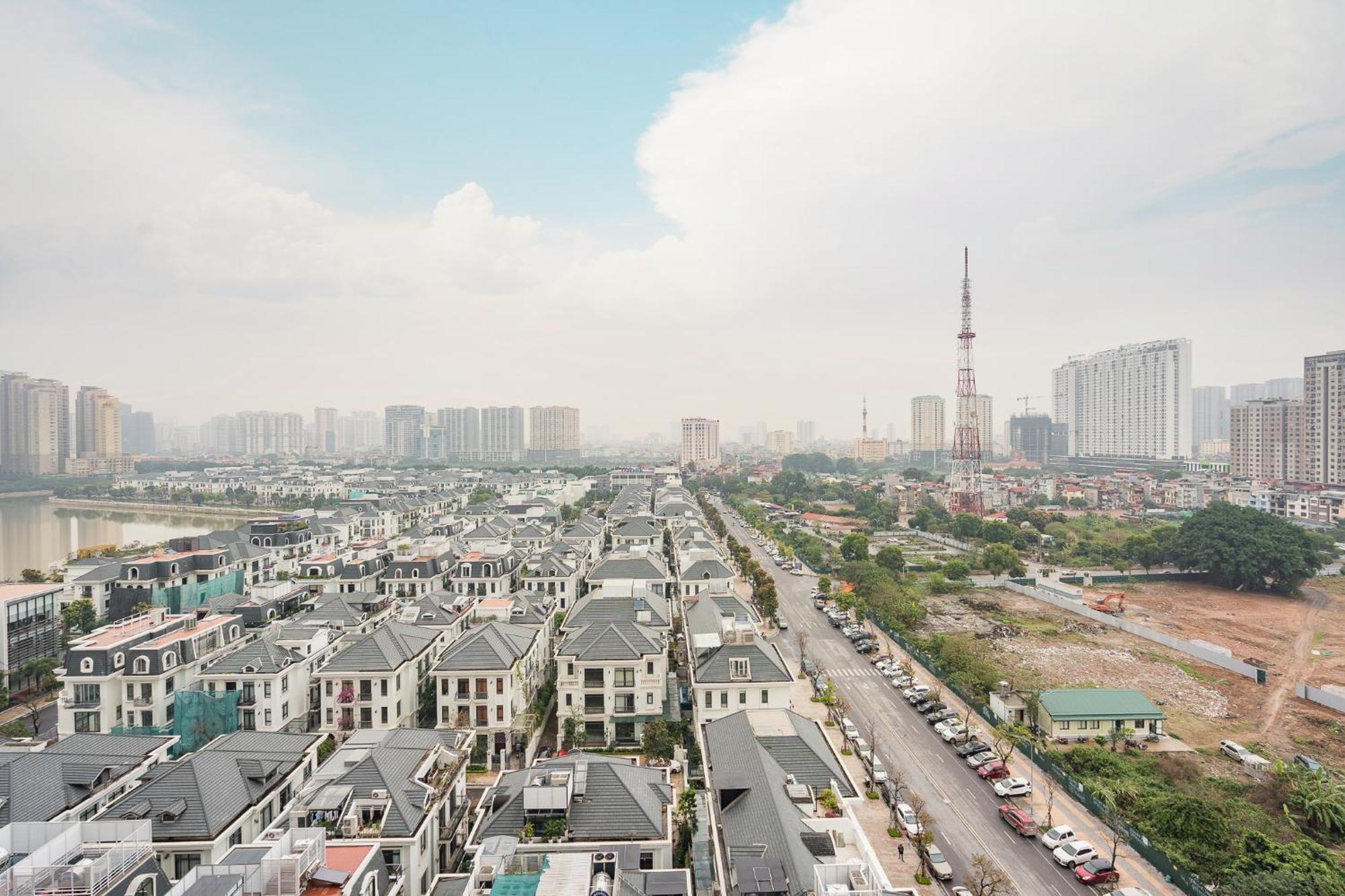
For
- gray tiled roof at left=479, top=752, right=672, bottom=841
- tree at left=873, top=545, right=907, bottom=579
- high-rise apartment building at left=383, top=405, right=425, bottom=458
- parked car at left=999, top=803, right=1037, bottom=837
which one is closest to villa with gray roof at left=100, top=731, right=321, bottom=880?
gray tiled roof at left=479, top=752, right=672, bottom=841

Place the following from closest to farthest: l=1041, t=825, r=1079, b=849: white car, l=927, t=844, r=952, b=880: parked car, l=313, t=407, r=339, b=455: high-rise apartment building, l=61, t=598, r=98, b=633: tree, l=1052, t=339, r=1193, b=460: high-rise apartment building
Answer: l=927, t=844, r=952, b=880: parked car < l=1041, t=825, r=1079, b=849: white car < l=61, t=598, r=98, b=633: tree < l=1052, t=339, r=1193, b=460: high-rise apartment building < l=313, t=407, r=339, b=455: high-rise apartment building

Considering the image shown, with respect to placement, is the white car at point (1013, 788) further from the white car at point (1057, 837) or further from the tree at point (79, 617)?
the tree at point (79, 617)

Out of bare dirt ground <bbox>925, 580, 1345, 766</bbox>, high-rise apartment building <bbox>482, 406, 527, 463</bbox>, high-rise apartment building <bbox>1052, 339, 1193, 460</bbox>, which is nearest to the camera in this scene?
bare dirt ground <bbox>925, 580, 1345, 766</bbox>

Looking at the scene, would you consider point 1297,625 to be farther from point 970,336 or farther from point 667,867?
point 667,867

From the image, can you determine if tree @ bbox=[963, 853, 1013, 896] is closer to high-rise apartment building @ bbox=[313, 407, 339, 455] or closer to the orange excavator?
the orange excavator

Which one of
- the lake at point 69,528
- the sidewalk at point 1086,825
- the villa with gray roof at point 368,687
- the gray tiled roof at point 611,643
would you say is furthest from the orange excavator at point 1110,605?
the lake at point 69,528

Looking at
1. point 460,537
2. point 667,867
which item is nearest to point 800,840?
point 667,867
